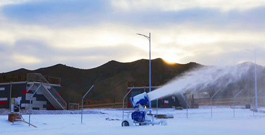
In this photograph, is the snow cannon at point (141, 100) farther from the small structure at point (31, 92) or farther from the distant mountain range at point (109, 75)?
the distant mountain range at point (109, 75)

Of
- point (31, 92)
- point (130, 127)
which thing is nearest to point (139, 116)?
point (130, 127)

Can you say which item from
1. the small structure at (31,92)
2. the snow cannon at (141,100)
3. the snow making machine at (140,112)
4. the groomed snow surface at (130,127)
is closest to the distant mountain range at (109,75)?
the small structure at (31,92)

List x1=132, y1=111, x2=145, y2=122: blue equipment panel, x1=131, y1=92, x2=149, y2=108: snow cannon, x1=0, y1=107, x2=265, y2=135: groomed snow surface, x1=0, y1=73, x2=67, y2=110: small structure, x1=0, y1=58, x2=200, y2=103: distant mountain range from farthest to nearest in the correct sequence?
x1=0, y1=58, x2=200, y2=103: distant mountain range → x1=0, y1=73, x2=67, y2=110: small structure → x1=132, y1=111, x2=145, y2=122: blue equipment panel → x1=131, y1=92, x2=149, y2=108: snow cannon → x1=0, y1=107, x2=265, y2=135: groomed snow surface

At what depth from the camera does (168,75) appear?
6481 inches

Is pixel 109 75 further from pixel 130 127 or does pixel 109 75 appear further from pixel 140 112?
pixel 130 127

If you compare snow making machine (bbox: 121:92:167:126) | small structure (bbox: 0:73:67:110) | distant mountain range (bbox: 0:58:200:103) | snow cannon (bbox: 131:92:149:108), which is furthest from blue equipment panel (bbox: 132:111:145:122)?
distant mountain range (bbox: 0:58:200:103)

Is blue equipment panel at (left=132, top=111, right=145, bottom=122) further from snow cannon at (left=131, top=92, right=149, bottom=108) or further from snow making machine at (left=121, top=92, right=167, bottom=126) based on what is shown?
snow cannon at (left=131, top=92, right=149, bottom=108)

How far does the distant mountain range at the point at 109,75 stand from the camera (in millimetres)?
153500

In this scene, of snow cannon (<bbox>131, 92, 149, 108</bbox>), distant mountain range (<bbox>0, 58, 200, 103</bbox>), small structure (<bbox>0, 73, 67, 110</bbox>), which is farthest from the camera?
distant mountain range (<bbox>0, 58, 200, 103</bbox>)

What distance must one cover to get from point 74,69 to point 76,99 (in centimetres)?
3518

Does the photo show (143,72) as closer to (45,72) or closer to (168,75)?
(168,75)

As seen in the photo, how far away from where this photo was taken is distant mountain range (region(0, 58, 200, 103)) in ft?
504

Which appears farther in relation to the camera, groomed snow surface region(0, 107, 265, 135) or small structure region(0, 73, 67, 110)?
small structure region(0, 73, 67, 110)

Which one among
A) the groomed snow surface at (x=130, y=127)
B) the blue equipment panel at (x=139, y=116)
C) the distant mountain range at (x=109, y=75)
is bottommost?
the groomed snow surface at (x=130, y=127)
